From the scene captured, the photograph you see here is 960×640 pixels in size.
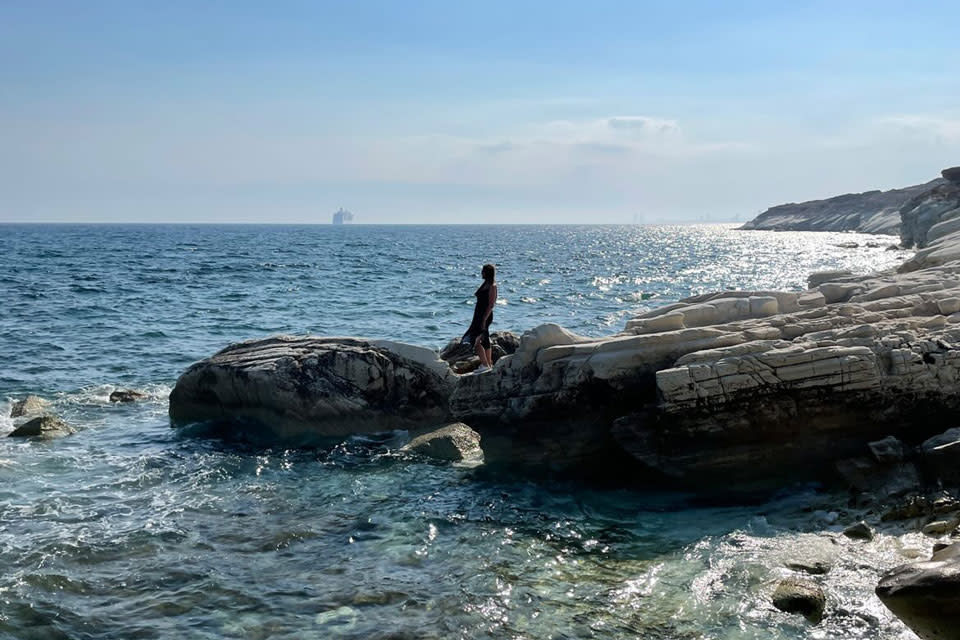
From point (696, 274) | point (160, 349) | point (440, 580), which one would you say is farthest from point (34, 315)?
point (696, 274)

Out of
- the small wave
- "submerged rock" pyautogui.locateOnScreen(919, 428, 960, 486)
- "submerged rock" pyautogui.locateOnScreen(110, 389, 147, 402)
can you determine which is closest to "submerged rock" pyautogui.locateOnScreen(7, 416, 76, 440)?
the small wave

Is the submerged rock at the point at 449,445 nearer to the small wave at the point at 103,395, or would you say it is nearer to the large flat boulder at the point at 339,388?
the large flat boulder at the point at 339,388

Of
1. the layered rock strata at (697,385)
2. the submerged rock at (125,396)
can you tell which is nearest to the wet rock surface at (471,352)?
the layered rock strata at (697,385)

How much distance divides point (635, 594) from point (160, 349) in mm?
21975

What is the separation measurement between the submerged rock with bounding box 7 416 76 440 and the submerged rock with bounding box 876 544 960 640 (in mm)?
15734

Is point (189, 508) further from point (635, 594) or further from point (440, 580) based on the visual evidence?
point (635, 594)

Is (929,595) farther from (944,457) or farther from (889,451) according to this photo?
(889,451)

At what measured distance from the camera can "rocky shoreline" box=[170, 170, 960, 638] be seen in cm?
1240

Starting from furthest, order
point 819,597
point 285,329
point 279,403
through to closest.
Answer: point 285,329, point 279,403, point 819,597

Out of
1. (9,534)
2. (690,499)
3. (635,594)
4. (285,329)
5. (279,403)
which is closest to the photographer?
(635,594)

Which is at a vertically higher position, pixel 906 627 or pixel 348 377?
pixel 348 377

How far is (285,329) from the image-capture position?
105 feet

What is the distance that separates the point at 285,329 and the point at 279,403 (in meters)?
16.0

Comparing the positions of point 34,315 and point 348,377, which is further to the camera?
point 34,315
